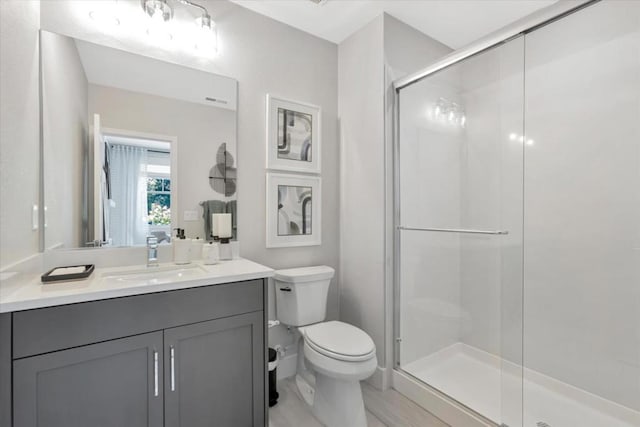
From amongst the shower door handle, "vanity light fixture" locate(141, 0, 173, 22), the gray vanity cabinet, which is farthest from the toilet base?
"vanity light fixture" locate(141, 0, 173, 22)

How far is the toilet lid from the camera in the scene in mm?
1601

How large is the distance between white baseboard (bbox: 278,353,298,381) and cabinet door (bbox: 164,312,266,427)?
63 centimetres

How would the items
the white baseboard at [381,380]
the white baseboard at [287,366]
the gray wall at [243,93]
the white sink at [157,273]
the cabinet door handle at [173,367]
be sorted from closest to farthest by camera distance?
the gray wall at [243,93]
the cabinet door handle at [173,367]
the white sink at [157,273]
the white baseboard at [381,380]
the white baseboard at [287,366]

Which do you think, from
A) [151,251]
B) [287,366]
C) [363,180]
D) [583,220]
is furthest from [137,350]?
[583,220]

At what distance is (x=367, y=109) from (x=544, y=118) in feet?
3.67

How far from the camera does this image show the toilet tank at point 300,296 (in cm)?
197

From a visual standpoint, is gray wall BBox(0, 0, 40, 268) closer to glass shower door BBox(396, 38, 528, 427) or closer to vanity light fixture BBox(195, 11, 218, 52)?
vanity light fixture BBox(195, 11, 218, 52)

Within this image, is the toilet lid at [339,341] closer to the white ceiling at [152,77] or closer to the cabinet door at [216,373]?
the cabinet door at [216,373]

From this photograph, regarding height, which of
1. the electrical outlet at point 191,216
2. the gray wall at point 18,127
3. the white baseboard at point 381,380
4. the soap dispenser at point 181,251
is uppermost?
the gray wall at point 18,127

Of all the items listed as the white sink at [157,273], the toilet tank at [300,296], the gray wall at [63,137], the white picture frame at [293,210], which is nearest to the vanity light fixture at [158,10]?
the gray wall at [63,137]

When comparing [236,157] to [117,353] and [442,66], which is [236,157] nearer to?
[117,353]

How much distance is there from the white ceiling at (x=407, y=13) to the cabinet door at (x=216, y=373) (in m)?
1.92

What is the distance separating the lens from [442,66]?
188 centimetres

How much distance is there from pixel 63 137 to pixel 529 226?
9.01 feet
